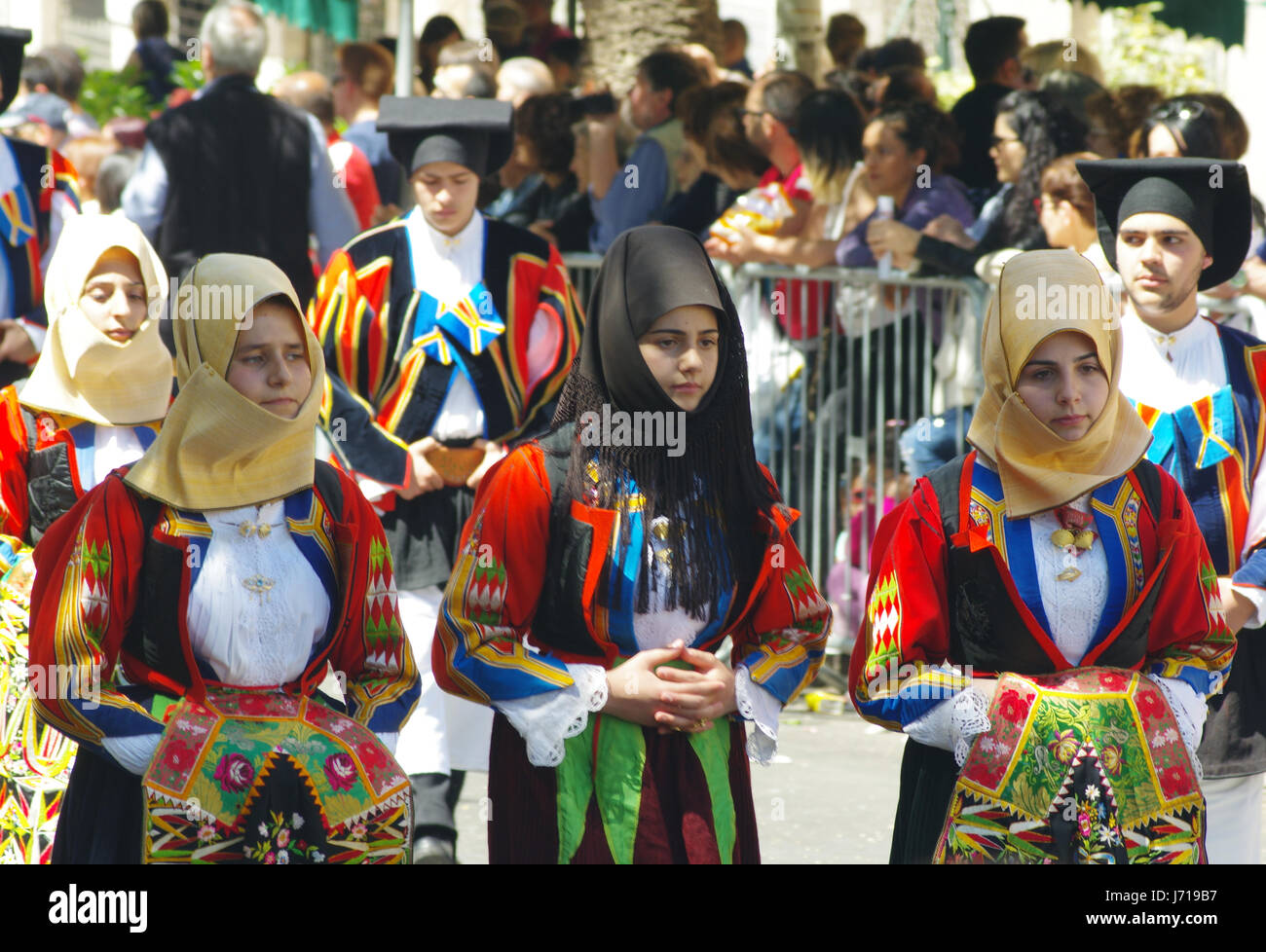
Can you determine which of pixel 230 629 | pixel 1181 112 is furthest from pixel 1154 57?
pixel 230 629

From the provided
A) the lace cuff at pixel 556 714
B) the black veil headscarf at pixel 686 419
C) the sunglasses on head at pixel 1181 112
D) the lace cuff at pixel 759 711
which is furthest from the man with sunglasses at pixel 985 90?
the lace cuff at pixel 556 714

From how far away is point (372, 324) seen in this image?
5906 mm

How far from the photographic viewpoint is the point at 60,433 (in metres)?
4.79

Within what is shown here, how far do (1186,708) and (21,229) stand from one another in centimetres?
469

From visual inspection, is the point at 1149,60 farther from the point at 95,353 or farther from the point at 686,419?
the point at 686,419

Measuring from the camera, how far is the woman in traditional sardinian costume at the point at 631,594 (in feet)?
12.2

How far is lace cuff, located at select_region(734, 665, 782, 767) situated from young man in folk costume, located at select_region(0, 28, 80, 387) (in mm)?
3703

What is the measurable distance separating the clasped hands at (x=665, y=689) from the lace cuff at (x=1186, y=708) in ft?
2.93

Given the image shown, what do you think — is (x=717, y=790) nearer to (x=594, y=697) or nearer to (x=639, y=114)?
(x=594, y=697)

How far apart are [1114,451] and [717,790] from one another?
3.49 feet

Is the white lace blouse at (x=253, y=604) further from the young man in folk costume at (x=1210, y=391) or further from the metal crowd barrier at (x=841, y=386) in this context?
the metal crowd barrier at (x=841, y=386)

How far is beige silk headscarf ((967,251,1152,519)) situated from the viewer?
370cm
